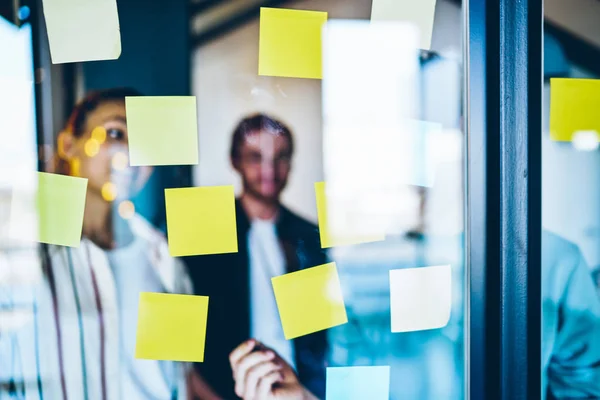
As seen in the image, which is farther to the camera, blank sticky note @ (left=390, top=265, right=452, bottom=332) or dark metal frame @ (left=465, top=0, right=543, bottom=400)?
blank sticky note @ (left=390, top=265, right=452, bottom=332)

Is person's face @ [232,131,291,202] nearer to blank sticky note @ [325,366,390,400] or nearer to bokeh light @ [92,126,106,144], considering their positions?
bokeh light @ [92,126,106,144]

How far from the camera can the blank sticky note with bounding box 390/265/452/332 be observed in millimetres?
1126

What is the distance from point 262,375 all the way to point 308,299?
0.18m

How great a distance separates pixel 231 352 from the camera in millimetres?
1113

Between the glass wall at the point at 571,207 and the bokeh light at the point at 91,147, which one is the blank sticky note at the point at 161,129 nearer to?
the bokeh light at the point at 91,147

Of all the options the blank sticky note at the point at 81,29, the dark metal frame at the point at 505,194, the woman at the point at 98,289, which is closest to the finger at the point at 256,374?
the woman at the point at 98,289

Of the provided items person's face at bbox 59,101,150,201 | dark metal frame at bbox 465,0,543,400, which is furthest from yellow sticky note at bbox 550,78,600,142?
person's face at bbox 59,101,150,201

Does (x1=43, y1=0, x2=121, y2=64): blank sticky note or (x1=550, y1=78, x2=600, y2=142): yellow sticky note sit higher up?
(x1=43, y1=0, x2=121, y2=64): blank sticky note

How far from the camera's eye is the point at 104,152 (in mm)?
1086

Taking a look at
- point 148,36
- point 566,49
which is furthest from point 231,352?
point 566,49

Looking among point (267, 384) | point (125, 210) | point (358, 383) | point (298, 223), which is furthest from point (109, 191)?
point (358, 383)

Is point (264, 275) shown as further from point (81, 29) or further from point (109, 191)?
point (81, 29)

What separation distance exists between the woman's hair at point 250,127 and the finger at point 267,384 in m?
0.44

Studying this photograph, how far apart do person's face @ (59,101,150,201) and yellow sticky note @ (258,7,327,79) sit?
29 centimetres
